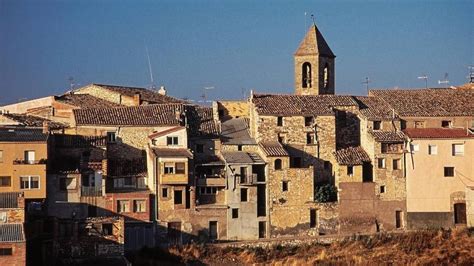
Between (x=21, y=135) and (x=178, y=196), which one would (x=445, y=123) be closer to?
(x=178, y=196)

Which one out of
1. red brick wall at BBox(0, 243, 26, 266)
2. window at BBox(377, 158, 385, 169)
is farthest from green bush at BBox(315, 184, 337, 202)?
red brick wall at BBox(0, 243, 26, 266)

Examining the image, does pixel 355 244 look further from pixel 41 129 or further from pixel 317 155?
pixel 41 129

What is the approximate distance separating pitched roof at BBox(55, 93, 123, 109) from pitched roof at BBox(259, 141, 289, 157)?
34.3 feet

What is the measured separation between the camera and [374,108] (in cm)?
5831

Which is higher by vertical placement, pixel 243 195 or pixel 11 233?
pixel 243 195

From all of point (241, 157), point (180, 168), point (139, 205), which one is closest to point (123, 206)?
point (139, 205)

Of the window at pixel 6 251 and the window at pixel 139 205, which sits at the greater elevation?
the window at pixel 139 205

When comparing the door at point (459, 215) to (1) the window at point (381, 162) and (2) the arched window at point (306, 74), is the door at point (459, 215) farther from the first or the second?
(2) the arched window at point (306, 74)

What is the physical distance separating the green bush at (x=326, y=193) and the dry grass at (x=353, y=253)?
2774 mm

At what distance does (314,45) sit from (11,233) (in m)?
26.1

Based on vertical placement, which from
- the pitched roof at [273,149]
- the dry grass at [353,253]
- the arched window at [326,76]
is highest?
the arched window at [326,76]

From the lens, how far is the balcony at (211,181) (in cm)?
5359

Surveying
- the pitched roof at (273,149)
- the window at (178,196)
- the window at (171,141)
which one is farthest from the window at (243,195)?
the window at (171,141)

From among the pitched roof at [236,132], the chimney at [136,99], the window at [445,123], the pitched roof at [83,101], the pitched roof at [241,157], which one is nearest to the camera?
the pitched roof at [241,157]
